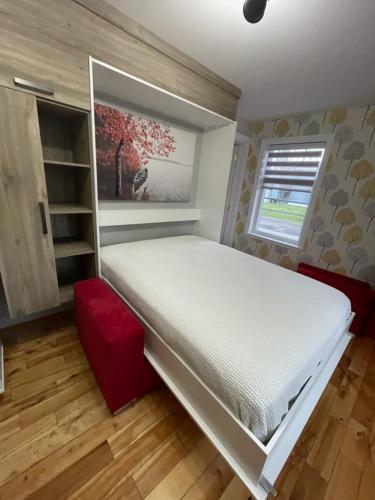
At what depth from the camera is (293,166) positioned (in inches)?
112

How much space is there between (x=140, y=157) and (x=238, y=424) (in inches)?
83.8

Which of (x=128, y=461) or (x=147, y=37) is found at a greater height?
(x=147, y=37)

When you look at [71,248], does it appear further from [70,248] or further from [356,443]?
[356,443]

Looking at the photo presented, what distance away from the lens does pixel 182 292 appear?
1.22 metres

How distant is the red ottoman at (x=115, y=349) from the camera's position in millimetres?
1039

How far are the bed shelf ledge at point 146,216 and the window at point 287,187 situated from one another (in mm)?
1247

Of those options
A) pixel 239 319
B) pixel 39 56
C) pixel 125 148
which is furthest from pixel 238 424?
pixel 125 148

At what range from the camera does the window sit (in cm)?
265

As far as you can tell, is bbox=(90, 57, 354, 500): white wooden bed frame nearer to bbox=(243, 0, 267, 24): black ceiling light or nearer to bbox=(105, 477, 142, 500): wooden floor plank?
bbox=(105, 477, 142, 500): wooden floor plank

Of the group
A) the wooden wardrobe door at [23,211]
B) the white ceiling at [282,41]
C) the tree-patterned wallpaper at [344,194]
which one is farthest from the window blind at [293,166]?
the wooden wardrobe door at [23,211]

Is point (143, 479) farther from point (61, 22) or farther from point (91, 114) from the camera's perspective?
point (61, 22)

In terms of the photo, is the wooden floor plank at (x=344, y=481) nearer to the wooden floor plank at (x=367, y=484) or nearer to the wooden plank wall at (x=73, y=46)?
the wooden floor plank at (x=367, y=484)

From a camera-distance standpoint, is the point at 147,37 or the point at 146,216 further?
the point at 146,216

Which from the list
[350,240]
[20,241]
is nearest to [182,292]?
[20,241]
